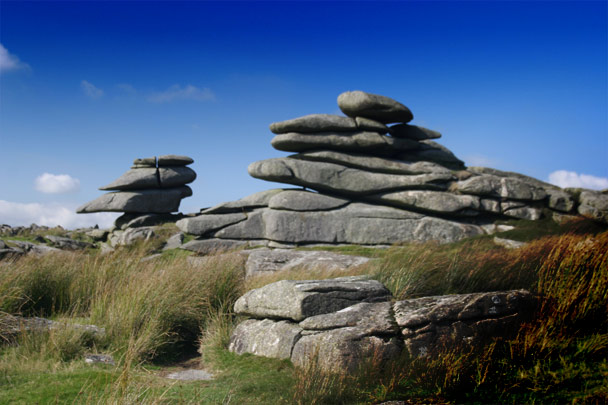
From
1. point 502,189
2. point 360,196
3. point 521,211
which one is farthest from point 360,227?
point 521,211

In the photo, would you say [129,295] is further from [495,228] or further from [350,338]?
[495,228]

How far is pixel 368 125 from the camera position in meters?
22.3

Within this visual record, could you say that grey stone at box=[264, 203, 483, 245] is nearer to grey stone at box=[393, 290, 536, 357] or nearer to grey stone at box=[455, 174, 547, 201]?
grey stone at box=[455, 174, 547, 201]

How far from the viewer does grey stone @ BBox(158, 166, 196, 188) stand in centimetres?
2406

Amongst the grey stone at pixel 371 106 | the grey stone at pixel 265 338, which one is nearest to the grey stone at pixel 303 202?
the grey stone at pixel 371 106

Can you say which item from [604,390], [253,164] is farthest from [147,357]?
[253,164]

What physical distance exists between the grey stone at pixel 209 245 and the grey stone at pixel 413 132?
997 centimetres

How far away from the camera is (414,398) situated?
5277 millimetres

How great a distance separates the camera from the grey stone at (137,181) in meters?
23.5

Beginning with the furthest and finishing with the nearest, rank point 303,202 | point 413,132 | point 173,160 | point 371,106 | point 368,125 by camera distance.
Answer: point 173,160 → point 413,132 → point 368,125 → point 371,106 → point 303,202

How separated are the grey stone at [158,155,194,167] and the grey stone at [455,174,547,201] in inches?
566

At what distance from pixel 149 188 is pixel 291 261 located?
12439 millimetres

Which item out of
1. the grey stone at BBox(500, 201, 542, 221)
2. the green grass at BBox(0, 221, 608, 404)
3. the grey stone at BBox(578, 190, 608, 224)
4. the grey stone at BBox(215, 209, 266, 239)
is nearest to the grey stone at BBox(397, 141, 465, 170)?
the grey stone at BBox(500, 201, 542, 221)

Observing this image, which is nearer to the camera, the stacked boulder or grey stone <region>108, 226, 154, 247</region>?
the stacked boulder
